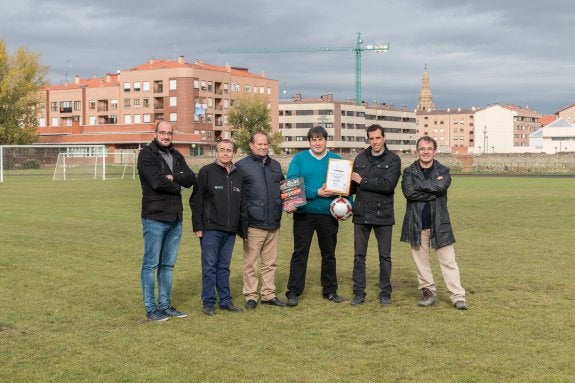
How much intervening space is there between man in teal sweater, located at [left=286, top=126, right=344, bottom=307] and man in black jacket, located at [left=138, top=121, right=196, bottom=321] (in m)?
1.47

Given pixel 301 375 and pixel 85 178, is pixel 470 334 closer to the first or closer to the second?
pixel 301 375

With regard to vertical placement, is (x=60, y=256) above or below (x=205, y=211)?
below

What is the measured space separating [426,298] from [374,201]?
4.31ft

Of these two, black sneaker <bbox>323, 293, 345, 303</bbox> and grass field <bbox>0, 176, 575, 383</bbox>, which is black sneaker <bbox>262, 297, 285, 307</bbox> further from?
black sneaker <bbox>323, 293, 345, 303</bbox>

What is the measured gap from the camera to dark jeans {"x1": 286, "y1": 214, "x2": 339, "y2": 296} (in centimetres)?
873

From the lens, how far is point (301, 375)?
5.79m

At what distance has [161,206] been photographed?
7621 millimetres

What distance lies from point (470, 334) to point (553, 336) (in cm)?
77

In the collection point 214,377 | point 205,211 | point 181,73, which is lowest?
point 214,377

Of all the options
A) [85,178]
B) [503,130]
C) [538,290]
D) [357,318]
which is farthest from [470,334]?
[503,130]

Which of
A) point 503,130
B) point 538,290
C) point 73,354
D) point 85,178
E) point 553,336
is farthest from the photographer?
point 503,130

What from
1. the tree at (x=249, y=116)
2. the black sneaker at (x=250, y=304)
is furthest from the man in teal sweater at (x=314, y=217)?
the tree at (x=249, y=116)

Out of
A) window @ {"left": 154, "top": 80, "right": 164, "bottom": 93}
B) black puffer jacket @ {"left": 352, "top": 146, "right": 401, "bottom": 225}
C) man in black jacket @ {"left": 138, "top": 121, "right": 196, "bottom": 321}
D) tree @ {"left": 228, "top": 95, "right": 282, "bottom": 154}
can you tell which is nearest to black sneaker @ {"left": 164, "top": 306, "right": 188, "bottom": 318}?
man in black jacket @ {"left": 138, "top": 121, "right": 196, "bottom": 321}

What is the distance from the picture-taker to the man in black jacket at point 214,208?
8.11m
